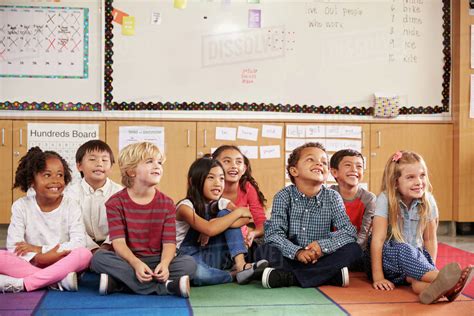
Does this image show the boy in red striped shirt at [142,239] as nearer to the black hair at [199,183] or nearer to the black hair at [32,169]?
the black hair at [199,183]

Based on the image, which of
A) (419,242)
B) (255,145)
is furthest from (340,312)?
(255,145)

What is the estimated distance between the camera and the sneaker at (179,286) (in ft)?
6.97

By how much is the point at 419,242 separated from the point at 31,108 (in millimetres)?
2801

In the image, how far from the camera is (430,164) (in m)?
4.37

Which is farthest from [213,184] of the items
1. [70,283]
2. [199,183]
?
[70,283]

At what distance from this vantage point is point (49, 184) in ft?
8.02

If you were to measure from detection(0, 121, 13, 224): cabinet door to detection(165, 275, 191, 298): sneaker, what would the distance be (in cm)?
228

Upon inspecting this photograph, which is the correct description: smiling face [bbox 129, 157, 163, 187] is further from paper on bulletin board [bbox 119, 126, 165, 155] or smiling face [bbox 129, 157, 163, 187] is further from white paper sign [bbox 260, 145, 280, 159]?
→ white paper sign [bbox 260, 145, 280, 159]

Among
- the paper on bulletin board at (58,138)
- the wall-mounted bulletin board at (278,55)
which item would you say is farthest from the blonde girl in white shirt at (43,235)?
the wall-mounted bulletin board at (278,55)

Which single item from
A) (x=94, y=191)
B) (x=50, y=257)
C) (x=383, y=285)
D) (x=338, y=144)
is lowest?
(x=383, y=285)

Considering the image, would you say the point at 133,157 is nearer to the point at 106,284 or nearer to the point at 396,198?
the point at 106,284

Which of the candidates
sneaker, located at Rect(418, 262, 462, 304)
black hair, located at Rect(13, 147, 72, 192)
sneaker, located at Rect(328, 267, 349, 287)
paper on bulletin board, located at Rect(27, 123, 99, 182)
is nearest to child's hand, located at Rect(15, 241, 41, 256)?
black hair, located at Rect(13, 147, 72, 192)

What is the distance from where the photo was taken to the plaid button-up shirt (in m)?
2.50

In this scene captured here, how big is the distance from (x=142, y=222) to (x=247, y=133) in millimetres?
2048
